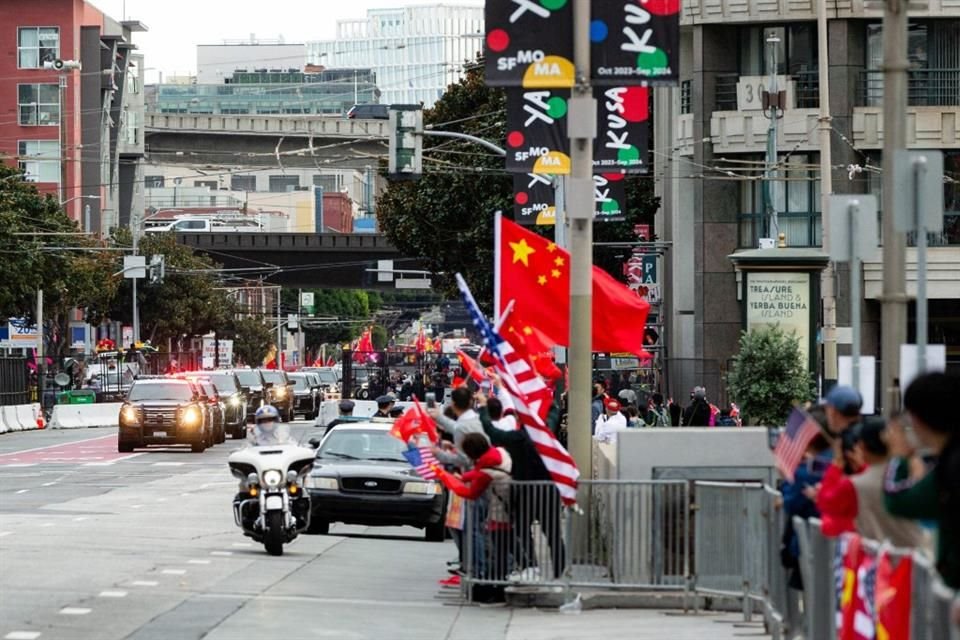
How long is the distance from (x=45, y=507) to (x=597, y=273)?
1061 centimetres

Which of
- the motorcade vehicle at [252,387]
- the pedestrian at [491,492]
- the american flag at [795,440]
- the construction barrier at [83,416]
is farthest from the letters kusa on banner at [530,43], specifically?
the construction barrier at [83,416]

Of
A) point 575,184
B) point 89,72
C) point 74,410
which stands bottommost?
point 74,410

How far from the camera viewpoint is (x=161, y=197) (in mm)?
176125

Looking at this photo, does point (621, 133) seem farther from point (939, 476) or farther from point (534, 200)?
point (939, 476)

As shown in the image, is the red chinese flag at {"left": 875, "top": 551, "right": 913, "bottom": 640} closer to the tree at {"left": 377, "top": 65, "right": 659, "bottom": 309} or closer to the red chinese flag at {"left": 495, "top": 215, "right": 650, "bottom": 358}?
the red chinese flag at {"left": 495, "top": 215, "right": 650, "bottom": 358}

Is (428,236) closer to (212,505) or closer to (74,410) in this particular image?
(74,410)

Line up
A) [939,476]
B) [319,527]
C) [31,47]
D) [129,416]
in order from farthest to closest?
1. [31,47]
2. [129,416]
3. [319,527]
4. [939,476]

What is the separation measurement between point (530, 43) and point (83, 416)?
50.9 m

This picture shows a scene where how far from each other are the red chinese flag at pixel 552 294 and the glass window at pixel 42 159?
8680cm

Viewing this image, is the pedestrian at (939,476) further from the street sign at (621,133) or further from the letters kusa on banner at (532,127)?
the street sign at (621,133)

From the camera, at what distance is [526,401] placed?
17.0 meters

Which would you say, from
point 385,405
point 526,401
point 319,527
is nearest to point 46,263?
point 385,405

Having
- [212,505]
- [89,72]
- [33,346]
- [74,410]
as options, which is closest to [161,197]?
[89,72]

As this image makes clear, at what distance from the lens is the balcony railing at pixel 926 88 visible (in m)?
47.5
